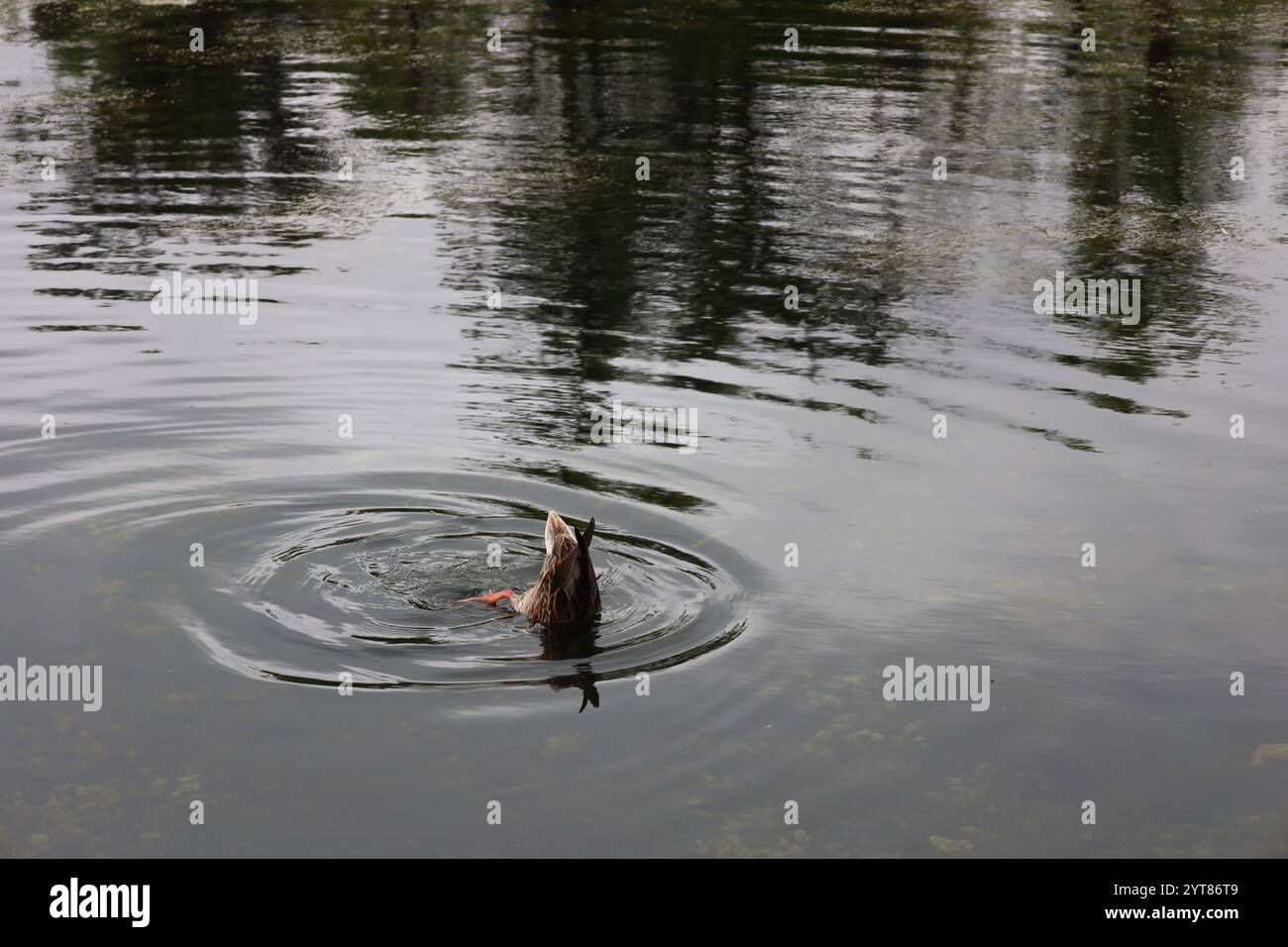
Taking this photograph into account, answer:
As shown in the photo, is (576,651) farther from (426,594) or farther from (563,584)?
(426,594)

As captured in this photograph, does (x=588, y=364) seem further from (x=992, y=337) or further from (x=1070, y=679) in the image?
(x=1070, y=679)

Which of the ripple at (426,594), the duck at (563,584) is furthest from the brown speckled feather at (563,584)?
the ripple at (426,594)

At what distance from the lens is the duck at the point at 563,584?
838 cm

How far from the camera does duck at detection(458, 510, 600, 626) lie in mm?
8375

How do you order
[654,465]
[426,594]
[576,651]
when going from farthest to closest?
[654,465], [426,594], [576,651]

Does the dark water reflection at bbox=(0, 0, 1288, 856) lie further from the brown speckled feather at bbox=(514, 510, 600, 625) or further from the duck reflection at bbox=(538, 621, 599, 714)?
the brown speckled feather at bbox=(514, 510, 600, 625)

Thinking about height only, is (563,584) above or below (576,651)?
above

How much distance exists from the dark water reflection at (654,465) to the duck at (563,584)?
9.0 inches

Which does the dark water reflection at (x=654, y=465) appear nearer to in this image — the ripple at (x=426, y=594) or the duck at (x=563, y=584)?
the ripple at (x=426, y=594)

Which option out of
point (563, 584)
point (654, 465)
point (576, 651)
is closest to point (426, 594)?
point (563, 584)

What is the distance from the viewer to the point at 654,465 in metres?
10.8

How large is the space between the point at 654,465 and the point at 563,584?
99.2 inches

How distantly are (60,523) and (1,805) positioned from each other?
11.0 ft
